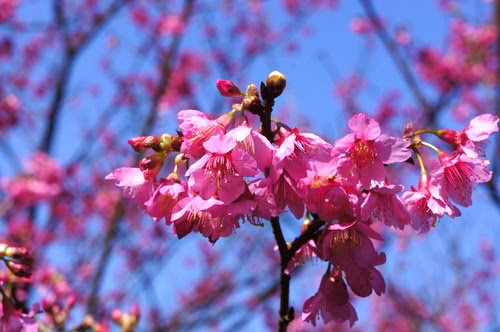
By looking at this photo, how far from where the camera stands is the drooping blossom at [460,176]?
1.29 meters

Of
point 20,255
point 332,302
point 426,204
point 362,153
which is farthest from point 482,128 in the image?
point 20,255

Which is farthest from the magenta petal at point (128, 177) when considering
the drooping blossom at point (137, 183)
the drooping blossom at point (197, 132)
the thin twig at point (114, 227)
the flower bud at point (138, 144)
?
the thin twig at point (114, 227)

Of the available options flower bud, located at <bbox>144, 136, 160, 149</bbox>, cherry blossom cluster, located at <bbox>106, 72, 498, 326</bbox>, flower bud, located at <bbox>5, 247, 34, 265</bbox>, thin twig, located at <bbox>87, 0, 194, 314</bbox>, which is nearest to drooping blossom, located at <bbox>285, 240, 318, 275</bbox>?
cherry blossom cluster, located at <bbox>106, 72, 498, 326</bbox>

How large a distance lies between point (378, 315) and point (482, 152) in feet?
43.3

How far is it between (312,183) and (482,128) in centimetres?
50

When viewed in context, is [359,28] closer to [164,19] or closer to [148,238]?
[164,19]

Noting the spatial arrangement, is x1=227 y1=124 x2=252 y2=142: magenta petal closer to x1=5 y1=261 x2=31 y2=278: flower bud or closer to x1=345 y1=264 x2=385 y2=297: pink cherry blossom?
x1=345 y1=264 x2=385 y2=297: pink cherry blossom

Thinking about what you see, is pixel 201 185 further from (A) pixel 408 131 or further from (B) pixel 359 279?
(A) pixel 408 131

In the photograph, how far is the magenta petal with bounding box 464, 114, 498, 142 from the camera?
4.30 feet

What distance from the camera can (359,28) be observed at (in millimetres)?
9914

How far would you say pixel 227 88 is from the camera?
1.26 metres

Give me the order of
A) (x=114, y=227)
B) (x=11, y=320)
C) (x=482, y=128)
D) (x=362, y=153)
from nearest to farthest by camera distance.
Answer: (x=362, y=153) → (x=482, y=128) → (x=11, y=320) → (x=114, y=227)

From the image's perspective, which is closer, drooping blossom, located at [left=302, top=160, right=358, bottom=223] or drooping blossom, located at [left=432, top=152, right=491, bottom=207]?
drooping blossom, located at [left=302, top=160, right=358, bottom=223]

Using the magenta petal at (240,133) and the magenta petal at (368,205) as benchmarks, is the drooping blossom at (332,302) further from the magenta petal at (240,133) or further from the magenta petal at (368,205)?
the magenta petal at (240,133)
